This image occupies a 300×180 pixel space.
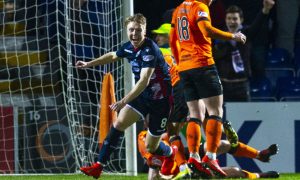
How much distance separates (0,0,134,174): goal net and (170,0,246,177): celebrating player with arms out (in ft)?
7.17

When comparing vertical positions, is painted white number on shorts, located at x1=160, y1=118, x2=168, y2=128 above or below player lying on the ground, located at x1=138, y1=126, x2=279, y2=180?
above

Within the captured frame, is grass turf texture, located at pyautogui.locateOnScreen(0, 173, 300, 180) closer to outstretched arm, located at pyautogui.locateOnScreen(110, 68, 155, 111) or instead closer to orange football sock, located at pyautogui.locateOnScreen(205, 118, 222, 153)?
orange football sock, located at pyautogui.locateOnScreen(205, 118, 222, 153)

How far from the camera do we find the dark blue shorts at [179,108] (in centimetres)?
1012

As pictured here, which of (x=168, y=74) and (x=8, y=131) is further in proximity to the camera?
(x=8, y=131)

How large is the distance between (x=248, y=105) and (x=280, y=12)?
2.83 meters

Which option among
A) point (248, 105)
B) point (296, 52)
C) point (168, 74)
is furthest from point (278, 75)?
point (168, 74)

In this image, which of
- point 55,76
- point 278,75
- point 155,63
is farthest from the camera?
point 278,75

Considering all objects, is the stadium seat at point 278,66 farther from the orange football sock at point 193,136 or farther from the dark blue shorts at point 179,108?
the orange football sock at point 193,136

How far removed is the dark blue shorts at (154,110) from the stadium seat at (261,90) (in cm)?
355

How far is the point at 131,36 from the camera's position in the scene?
30.2ft

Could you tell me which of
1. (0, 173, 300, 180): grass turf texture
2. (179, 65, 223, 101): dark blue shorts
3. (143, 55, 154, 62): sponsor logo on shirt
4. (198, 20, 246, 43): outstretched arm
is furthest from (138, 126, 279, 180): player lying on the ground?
(198, 20, 246, 43): outstretched arm

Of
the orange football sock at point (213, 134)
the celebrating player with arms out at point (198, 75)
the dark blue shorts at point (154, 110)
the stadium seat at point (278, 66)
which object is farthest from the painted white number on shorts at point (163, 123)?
the stadium seat at point (278, 66)

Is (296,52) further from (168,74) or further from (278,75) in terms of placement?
(168,74)

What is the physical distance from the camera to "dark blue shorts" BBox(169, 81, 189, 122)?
10117 mm
